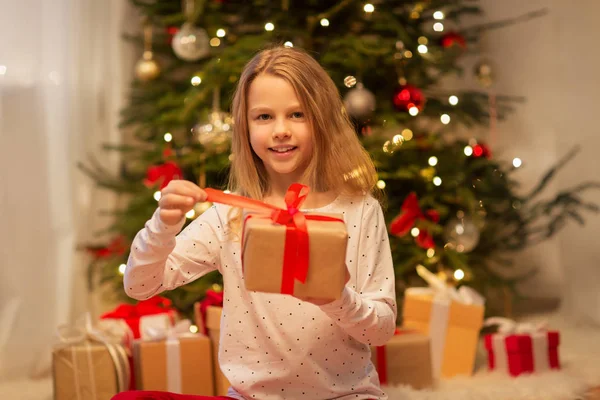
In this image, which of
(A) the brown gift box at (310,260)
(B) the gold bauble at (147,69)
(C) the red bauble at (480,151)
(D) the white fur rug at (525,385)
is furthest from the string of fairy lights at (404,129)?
(A) the brown gift box at (310,260)

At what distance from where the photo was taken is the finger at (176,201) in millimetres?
1210

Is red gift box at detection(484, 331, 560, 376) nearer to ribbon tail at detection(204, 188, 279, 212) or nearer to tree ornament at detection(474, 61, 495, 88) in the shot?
tree ornament at detection(474, 61, 495, 88)

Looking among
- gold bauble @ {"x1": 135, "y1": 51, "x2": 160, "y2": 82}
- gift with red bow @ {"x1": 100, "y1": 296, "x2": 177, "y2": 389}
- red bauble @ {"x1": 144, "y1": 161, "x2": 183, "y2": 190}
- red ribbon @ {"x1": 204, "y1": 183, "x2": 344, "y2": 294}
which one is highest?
gold bauble @ {"x1": 135, "y1": 51, "x2": 160, "y2": 82}

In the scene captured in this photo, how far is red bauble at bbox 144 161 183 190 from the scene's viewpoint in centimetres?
264

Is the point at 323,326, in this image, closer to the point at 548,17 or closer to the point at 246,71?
the point at 246,71

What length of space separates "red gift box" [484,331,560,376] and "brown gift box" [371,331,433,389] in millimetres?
326

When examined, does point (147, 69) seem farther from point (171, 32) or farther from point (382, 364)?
point (382, 364)

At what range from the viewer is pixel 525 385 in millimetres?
2160

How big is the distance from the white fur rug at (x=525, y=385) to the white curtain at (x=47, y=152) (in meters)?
1.25

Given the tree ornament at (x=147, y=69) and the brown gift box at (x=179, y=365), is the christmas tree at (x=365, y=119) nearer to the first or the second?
the tree ornament at (x=147, y=69)

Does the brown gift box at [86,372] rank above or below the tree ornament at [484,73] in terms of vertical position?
below

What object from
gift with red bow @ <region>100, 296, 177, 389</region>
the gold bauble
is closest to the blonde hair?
gift with red bow @ <region>100, 296, 177, 389</region>

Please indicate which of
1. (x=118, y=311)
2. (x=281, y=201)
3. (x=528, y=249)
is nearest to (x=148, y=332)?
(x=118, y=311)

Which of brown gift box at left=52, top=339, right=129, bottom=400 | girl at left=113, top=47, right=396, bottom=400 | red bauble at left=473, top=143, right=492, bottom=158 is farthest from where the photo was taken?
red bauble at left=473, top=143, right=492, bottom=158
